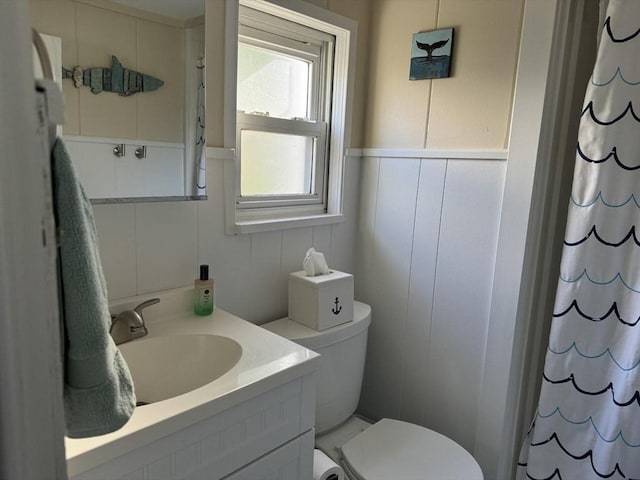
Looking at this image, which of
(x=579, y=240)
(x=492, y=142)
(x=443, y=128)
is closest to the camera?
(x=579, y=240)

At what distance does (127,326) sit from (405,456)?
0.87 meters

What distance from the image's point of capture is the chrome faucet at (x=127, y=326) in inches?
41.9

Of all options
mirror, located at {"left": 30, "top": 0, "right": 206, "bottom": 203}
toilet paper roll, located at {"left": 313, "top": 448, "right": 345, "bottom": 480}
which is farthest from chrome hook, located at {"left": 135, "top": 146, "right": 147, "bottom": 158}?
toilet paper roll, located at {"left": 313, "top": 448, "right": 345, "bottom": 480}

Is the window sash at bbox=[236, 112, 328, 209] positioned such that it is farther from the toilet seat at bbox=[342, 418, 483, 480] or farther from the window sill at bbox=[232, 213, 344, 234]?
the toilet seat at bbox=[342, 418, 483, 480]

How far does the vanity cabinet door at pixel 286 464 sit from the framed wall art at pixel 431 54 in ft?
3.94

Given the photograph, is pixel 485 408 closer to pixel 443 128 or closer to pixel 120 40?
pixel 443 128

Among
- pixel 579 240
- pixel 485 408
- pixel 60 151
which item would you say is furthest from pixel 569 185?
pixel 60 151

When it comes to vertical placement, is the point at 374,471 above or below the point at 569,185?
below

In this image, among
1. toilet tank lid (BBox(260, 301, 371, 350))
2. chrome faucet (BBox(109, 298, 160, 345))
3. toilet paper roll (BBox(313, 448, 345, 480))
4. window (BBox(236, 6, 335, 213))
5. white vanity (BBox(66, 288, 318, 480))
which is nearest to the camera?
white vanity (BBox(66, 288, 318, 480))

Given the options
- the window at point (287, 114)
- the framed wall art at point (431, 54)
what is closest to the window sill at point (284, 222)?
the window at point (287, 114)

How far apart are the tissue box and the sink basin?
0.37 metres

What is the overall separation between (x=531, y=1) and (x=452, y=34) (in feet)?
0.83

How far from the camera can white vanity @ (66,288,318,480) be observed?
736mm

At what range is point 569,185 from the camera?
4.92ft
